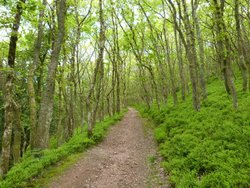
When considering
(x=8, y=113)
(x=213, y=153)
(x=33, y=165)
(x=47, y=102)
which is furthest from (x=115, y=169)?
(x=8, y=113)

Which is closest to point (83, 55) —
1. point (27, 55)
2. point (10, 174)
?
point (27, 55)

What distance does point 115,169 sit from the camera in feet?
24.3

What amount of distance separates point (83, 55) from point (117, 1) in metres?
9.92

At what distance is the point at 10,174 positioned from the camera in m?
6.55

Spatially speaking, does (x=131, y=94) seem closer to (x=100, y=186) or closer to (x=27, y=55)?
(x=27, y=55)

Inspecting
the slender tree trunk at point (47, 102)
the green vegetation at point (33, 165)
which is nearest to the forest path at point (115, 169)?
the green vegetation at point (33, 165)

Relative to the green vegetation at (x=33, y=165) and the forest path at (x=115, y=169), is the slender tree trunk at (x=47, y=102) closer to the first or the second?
the green vegetation at (x=33, y=165)

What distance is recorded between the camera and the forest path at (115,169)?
6.26 metres

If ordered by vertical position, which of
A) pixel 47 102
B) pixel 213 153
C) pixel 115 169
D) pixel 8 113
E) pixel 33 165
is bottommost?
pixel 115 169

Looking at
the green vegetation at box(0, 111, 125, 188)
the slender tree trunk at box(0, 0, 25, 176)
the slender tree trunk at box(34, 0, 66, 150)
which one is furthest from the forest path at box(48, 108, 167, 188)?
the slender tree trunk at box(0, 0, 25, 176)

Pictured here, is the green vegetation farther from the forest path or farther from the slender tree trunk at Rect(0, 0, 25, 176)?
the forest path

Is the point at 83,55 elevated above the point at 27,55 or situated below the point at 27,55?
above

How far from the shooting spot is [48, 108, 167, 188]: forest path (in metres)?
6.26

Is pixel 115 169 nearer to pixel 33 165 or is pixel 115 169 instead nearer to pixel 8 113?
pixel 33 165
